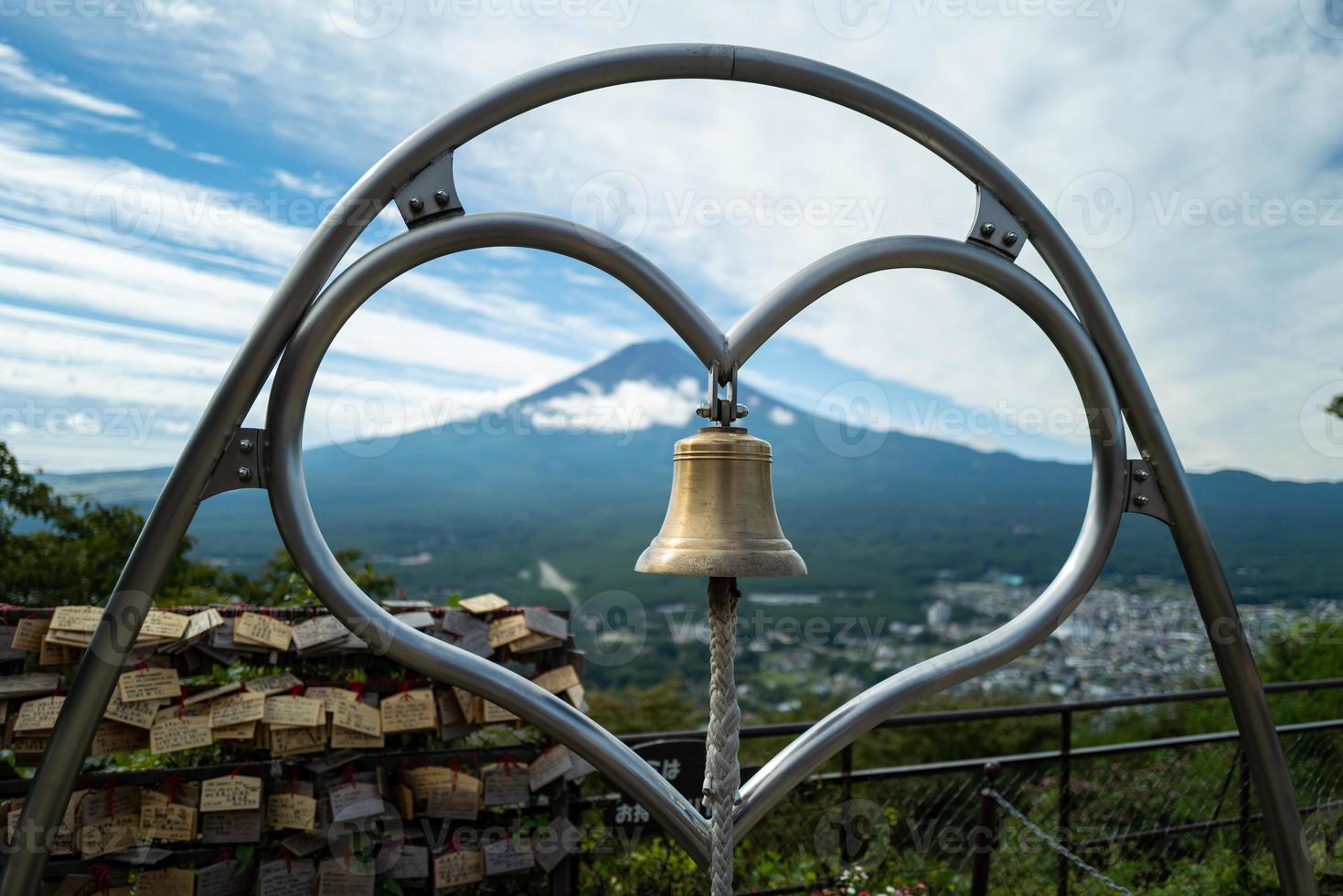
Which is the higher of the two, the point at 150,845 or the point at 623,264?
the point at 623,264

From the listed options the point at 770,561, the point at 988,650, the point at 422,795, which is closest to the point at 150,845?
the point at 422,795

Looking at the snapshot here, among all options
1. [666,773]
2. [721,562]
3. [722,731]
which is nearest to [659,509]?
[666,773]

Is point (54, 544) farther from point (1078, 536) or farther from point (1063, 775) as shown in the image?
point (1078, 536)

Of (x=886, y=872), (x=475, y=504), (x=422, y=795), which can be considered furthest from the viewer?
(x=475, y=504)

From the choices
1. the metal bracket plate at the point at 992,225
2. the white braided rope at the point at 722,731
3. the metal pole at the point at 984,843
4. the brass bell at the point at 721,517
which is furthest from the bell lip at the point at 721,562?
the metal pole at the point at 984,843

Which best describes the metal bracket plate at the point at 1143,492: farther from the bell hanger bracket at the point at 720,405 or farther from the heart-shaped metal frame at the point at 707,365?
the bell hanger bracket at the point at 720,405

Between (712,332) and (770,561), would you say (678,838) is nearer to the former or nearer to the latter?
(770,561)

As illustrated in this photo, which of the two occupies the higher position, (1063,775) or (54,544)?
(54,544)
